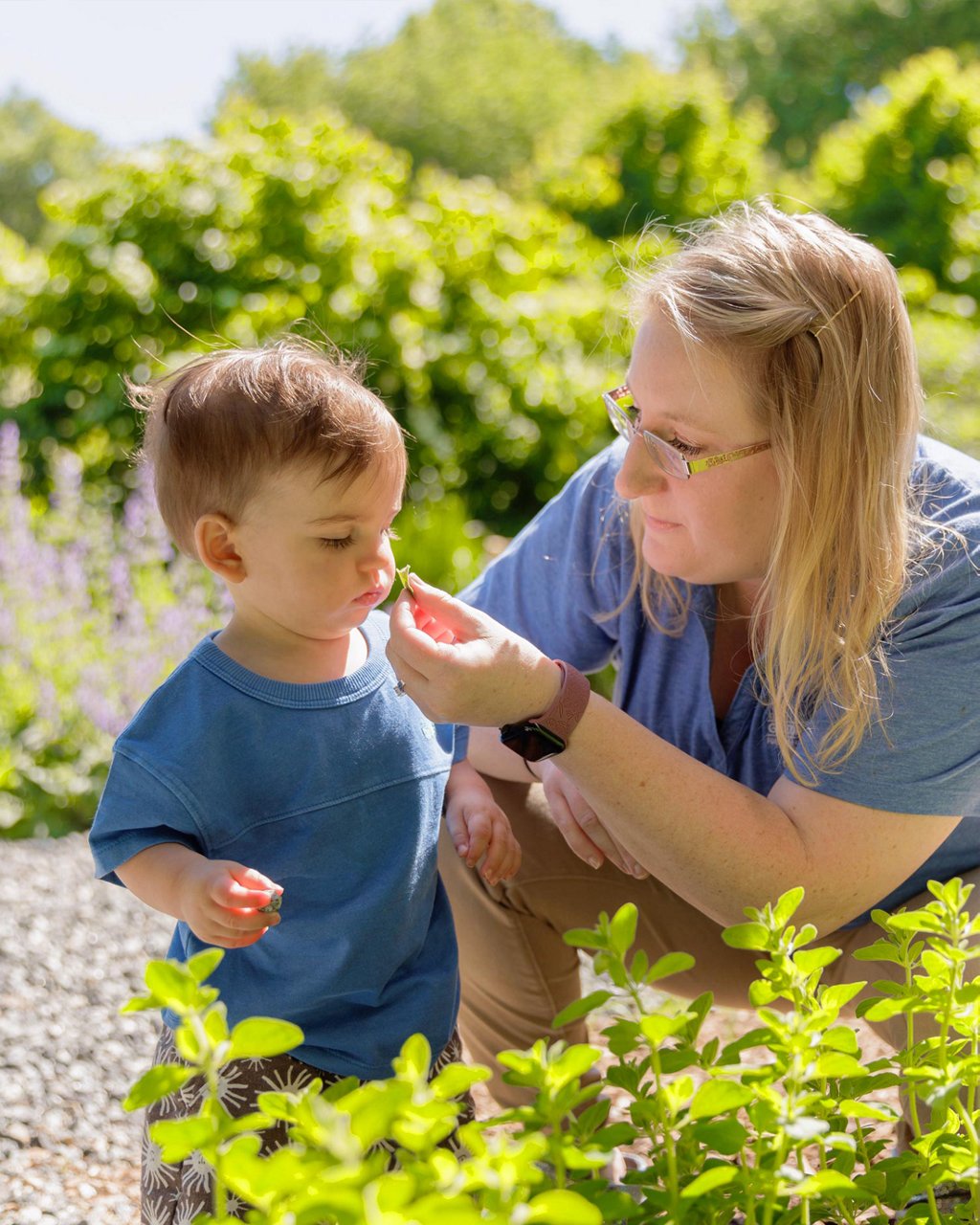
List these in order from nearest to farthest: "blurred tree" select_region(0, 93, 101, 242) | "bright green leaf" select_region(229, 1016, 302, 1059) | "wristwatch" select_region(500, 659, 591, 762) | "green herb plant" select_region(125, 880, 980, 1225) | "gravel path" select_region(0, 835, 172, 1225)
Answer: "green herb plant" select_region(125, 880, 980, 1225)
"bright green leaf" select_region(229, 1016, 302, 1059)
"wristwatch" select_region(500, 659, 591, 762)
"gravel path" select_region(0, 835, 172, 1225)
"blurred tree" select_region(0, 93, 101, 242)

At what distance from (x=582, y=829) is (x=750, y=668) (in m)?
0.40

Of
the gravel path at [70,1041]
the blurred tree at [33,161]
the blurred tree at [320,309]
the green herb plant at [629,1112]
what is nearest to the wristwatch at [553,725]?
the green herb plant at [629,1112]

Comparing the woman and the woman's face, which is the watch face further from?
the woman's face

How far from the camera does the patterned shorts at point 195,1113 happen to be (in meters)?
1.67

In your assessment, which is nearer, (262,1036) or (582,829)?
(262,1036)

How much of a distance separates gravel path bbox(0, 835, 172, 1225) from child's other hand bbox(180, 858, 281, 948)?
92cm

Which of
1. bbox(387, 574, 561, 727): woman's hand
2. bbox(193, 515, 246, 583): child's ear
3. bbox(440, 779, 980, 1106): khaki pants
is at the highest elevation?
bbox(193, 515, 246, 583): child's ear

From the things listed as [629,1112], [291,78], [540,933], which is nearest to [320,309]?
[540,933]

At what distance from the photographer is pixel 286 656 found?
178cm

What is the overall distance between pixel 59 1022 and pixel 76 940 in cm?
41

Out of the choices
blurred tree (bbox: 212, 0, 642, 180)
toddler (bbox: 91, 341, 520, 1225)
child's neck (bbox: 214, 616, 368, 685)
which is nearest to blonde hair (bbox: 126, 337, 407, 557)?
toddler (bbox: 91, 341, 520, 1225)

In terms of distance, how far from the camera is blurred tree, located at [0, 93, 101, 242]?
33625 mm

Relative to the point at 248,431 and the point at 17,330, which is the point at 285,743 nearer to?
the point at 248,431

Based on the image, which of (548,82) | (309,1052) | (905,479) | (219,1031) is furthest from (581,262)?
(548,82)
